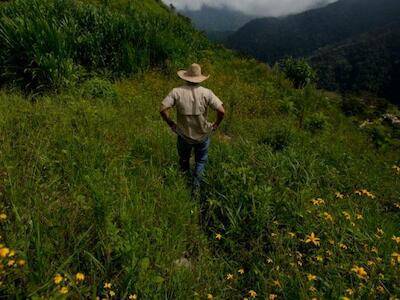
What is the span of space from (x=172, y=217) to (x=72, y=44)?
7.81 m

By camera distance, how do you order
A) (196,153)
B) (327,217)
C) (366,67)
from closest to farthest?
(327,217) < (196,153) < (366,67)

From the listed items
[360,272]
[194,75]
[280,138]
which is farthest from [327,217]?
[280,138]

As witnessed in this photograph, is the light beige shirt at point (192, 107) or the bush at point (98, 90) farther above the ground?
the light beige shirt at point (192, 107)

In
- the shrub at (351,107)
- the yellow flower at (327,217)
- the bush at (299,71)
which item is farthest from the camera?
the shrub at (351,107)

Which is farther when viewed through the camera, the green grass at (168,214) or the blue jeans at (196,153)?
the blue jeans at (196,153)

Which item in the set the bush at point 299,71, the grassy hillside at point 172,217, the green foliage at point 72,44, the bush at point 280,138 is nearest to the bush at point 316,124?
the grassy hillside at point 172,217

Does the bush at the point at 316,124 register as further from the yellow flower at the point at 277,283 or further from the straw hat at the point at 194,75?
the yellow flower at the point at 277,283

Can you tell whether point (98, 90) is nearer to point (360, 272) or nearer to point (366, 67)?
point (360, 272)

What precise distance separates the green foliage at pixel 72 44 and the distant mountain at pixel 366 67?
131 metres

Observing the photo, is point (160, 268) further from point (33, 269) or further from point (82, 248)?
point (33, 269)

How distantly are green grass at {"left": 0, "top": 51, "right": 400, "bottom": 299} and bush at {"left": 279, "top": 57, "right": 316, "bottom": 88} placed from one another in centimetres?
823

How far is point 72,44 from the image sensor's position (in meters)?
9.70

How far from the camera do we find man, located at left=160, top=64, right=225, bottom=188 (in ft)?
15.5

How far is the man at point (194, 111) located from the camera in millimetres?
4715
